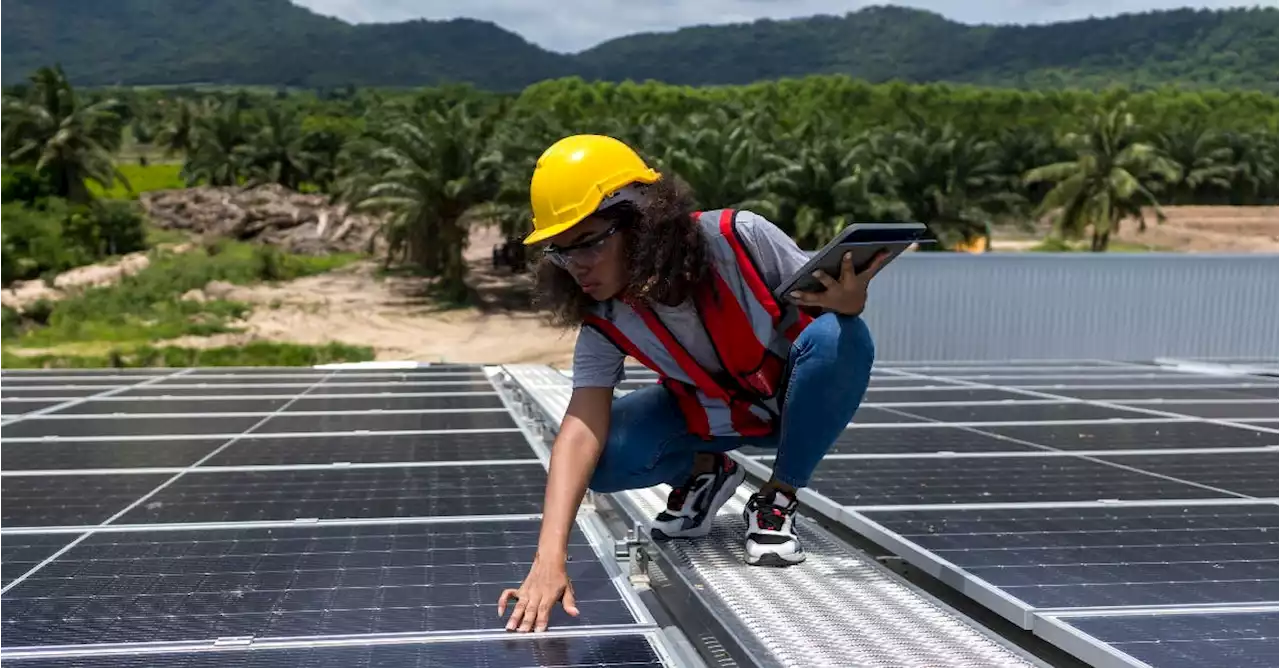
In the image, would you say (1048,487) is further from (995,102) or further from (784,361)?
(995,102)

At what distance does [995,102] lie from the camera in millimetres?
88188

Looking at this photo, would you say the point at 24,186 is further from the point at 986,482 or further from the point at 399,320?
the point at 986,482

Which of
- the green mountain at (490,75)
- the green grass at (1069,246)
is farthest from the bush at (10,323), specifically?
the green mountain at (490,75)

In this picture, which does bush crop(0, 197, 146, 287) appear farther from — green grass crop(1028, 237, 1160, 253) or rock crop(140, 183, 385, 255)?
green grass crop(1028, 237, 1160, 253)

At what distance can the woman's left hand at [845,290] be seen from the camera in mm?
3133

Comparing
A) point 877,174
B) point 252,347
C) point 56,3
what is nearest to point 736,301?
point 252,347

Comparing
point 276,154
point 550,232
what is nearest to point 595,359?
point 550,232

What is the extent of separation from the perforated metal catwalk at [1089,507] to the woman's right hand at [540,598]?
135 centimetres

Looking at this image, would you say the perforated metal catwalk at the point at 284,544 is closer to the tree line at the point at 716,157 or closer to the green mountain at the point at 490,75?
the tree line at the point at 716,157

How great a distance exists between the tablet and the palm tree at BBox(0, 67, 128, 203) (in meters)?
47.0

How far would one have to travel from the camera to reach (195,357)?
26.4 metres

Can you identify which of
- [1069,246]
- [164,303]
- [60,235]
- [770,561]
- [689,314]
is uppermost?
[689,314]

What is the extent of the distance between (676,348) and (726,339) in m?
0.17

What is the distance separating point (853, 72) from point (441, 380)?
191 meters
